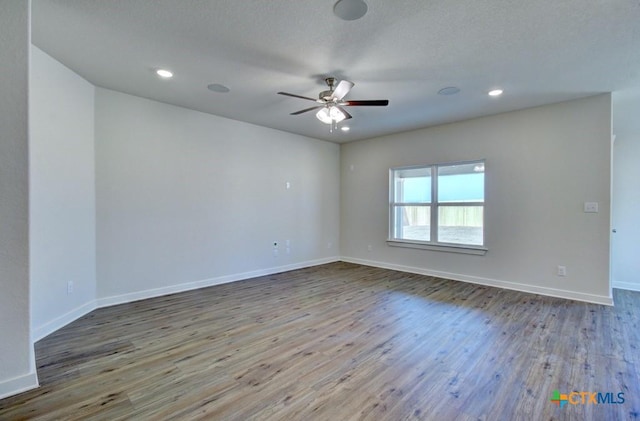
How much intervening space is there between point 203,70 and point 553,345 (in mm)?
4291

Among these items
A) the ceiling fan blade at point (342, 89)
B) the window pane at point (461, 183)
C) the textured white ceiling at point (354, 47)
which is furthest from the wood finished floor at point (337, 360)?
the textured white ceiling at point (354, 47)

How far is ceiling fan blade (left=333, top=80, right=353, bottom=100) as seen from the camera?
9.31 feet

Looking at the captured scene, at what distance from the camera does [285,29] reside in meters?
2.32

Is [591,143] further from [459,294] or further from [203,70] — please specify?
[203,70]

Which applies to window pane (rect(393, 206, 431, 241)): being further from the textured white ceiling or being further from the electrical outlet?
the textured white ceiling

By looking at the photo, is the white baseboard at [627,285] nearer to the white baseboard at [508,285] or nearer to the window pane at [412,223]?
the white baseboard at [508,285]

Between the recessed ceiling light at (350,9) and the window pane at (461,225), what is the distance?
374cm

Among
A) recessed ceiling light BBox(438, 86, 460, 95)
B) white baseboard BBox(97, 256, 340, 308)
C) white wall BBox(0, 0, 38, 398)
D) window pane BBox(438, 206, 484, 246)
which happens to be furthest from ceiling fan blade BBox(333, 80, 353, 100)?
white baseboard BBox(97, 256, 340, 308)

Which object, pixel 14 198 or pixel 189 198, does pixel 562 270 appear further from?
pixel 14 198

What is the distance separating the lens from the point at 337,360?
236 cm

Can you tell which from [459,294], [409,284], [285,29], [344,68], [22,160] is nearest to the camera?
[22,160]

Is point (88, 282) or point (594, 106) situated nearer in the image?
point (88, 282)

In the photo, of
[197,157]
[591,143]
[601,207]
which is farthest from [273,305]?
[591,143]

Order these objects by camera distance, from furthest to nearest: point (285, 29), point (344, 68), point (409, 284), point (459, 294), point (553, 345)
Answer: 1. point (409, 284)
2. point (459, 294)
3. point (344, 68)
4. point (553, 345)
5. point (285, 29)
